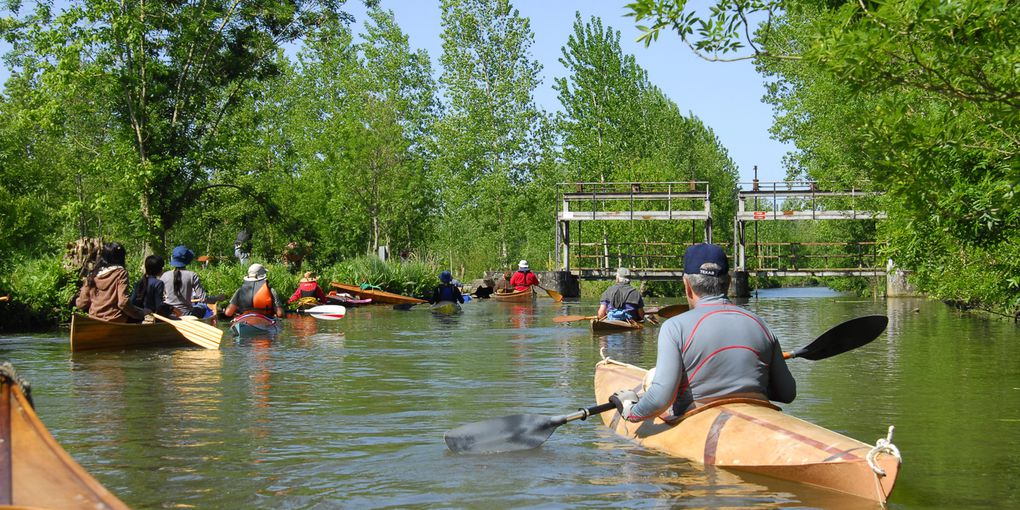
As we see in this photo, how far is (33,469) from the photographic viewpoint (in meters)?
5.57

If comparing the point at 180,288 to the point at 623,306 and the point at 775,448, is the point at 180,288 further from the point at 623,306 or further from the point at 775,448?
the point at 775,448

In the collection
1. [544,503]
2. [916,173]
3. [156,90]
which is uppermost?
[156,90]

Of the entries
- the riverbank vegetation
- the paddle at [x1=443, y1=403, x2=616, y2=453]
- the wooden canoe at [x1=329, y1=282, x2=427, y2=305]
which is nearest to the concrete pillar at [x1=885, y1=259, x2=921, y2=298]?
the riverbank vegetation

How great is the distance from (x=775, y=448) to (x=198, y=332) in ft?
39.4

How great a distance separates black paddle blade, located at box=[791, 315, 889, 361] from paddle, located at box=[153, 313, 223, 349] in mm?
10172

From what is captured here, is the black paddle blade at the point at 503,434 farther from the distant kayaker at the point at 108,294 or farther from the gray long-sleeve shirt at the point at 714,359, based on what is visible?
the distant kayaker at the point at 108,294

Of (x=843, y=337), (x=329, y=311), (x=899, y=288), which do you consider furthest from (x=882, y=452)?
(x=899, y=288)

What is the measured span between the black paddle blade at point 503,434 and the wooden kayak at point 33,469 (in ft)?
11.5

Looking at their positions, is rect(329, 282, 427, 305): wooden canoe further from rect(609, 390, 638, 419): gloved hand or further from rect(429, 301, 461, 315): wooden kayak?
rect(609, 390, 638, 419): gloved hand

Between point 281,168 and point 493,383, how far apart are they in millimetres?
46045

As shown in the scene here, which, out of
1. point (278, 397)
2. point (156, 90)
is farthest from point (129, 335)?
point (156, 90)

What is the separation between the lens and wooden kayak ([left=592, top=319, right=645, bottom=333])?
Answer: 20375mm

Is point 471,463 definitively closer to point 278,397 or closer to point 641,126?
point 278,397

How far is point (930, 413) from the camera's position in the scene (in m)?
10.7
